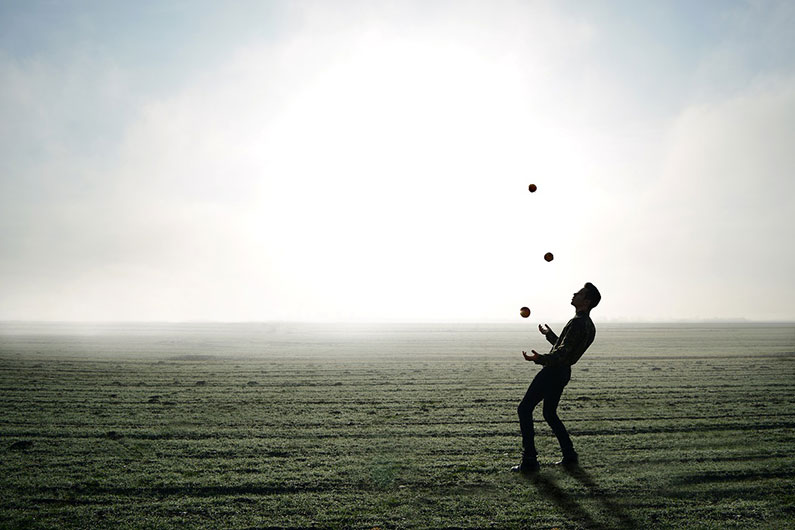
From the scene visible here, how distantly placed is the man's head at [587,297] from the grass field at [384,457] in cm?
218

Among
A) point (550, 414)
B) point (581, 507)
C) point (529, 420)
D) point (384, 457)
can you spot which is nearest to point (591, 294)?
point (550, 414)

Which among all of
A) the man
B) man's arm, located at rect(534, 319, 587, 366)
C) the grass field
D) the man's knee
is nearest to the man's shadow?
the grass field

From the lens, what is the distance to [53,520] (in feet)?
15.0

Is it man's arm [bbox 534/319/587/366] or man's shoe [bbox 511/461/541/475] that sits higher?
man's arm [bbox 534/319/587/366]

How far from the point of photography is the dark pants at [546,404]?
6051 millimetres

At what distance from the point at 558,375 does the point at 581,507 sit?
5.44ft

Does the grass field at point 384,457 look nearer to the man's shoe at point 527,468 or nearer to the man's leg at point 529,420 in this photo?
the man's shoe at point 527,468

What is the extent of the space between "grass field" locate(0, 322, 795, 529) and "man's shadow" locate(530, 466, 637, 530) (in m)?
0.02

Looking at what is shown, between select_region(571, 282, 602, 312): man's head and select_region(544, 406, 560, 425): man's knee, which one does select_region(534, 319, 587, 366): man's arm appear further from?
select_region(544, 406, 560, 425): man's knee

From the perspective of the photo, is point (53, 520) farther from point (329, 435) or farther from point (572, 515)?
point (572, 515)

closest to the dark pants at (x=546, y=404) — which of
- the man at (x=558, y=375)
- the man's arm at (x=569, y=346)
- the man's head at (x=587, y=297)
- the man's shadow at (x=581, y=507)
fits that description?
the man at (x=558, y=375)

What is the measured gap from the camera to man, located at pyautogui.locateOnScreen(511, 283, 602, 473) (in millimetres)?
5969

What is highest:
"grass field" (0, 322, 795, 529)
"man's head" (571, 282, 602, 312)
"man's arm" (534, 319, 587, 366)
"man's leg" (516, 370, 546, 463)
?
"man's head" (571, 282, 602, 312)

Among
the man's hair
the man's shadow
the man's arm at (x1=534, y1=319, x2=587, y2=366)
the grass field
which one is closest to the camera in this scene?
the man's shadow
